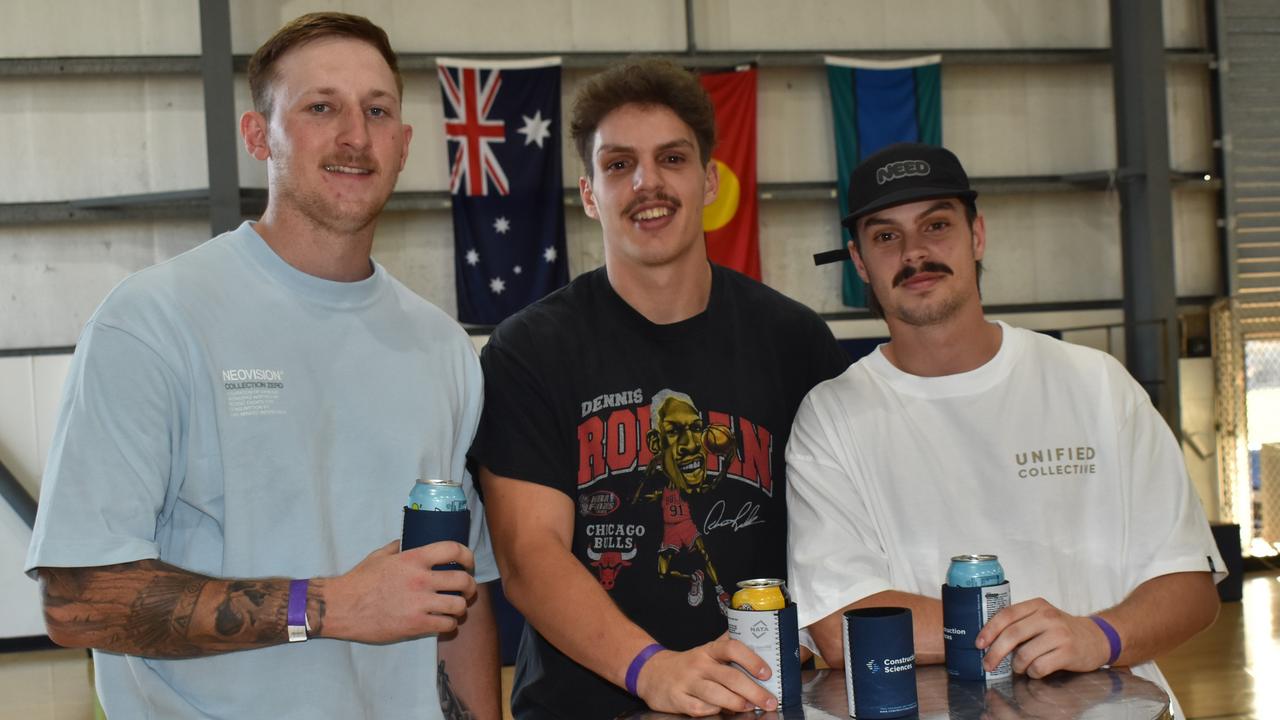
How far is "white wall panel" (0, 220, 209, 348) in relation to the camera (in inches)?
378

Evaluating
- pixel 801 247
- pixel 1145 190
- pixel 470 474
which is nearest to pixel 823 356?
pixel 470 474

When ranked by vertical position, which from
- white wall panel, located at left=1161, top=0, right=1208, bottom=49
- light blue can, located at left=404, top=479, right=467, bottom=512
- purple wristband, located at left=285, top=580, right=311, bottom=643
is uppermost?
white wall panel, located at left=1161, top=0, right=1208, bottom=49

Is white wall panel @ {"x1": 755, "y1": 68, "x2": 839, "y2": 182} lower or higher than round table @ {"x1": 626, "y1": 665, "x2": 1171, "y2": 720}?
higher

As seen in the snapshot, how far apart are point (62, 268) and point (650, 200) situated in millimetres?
8658

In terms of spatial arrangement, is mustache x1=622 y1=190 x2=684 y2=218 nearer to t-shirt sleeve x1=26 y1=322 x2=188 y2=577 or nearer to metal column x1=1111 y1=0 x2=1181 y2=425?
t-shirt sleeve x1=26 y1=322 x2=188 y2=577

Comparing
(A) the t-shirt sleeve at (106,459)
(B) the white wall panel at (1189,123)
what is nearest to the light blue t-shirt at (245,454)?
(A) the t-shirt sleeve at (106,459)

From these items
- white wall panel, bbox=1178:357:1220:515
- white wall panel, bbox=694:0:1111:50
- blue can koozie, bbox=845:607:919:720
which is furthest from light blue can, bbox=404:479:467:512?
white wall panel, bbox=1178:357:1220:515

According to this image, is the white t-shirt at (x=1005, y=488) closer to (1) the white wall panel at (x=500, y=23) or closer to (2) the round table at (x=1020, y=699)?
(2) the round table at (x=1020, y=699)

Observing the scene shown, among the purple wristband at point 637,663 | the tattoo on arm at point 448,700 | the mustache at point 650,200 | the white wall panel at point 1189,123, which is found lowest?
the tattoo on arm at point 448,700

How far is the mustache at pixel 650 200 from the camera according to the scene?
2615 mm

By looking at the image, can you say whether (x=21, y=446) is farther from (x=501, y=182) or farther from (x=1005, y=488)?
(x=1005, y=488)

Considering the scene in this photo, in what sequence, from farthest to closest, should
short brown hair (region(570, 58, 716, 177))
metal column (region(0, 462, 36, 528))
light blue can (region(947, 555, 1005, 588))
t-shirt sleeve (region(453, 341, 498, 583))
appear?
1. metal column (region(0, 462, 36, 528))
2. short brown hair (region(570, 58, 716, 177))
3. t-shirt sleeve (region(453, 341, 498, 583))
4. light blue can (region(947, 555, 1005, 588))

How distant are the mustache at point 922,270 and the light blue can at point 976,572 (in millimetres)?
767

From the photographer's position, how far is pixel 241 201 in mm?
9672
